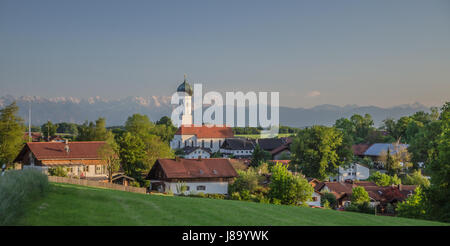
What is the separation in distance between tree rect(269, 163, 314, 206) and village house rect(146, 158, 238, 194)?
11.1 meters

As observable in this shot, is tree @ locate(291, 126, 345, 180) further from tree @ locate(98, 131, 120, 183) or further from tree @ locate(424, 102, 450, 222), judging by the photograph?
tree @ locate(424, 102, 450, 222)

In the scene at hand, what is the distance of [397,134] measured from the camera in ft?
393

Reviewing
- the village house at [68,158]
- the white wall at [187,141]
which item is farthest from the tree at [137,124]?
the white wall at [187,141]

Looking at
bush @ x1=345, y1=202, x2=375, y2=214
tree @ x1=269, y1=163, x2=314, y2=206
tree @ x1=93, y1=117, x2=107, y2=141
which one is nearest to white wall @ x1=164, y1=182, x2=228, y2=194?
tree @ x1=269, y1=163, x2=314, y2=206

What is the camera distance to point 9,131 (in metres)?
55.9

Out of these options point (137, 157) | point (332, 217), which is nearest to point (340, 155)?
point (137, 157)

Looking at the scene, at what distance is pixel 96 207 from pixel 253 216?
20.6ft

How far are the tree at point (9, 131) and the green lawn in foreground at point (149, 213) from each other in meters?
42.7

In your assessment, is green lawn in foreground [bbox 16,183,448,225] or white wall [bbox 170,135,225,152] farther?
white wall [bbox 170,135,225,152]

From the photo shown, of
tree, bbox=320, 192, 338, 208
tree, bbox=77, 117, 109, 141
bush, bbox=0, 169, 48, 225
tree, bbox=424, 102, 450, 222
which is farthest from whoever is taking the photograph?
tree, bbox=77, 117, 109, 141

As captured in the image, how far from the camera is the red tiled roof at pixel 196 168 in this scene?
51.1 m

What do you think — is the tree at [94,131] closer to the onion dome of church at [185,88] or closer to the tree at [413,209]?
the tree at [413,209]

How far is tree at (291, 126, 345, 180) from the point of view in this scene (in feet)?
218
